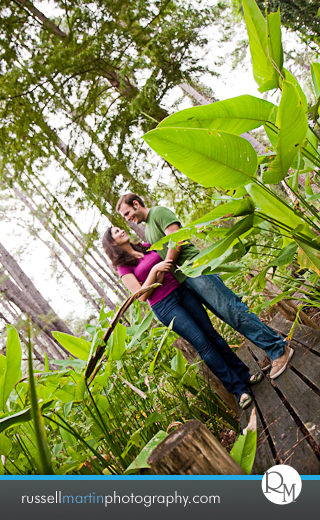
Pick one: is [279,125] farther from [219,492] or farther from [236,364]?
[236,364]

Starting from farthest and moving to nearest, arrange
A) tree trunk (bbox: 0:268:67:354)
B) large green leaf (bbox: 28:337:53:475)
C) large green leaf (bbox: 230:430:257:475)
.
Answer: tree trunk (bbox: 0:268:67:354)
large green leaf (bbox: 230:430:257:475)
large green leaf (bbox: 28:337:53:475)

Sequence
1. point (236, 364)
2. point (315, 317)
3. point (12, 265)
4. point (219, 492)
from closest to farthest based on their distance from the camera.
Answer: point (219, 492), point (236, 364), point (315, 317), point (12, 265)

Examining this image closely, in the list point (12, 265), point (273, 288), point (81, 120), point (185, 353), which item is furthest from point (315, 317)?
point (12, 265)

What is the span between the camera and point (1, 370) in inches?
28.6

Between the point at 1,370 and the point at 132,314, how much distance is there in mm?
673

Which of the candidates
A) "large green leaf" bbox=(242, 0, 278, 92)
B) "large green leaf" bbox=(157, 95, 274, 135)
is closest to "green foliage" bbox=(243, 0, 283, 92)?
"large green leaf" bbox=(242, 0, 278, 92)

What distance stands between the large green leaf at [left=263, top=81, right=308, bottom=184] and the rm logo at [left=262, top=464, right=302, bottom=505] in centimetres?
60

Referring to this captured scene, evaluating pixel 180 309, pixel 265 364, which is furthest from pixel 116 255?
pixel 265 364

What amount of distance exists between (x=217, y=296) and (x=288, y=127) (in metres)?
1.26

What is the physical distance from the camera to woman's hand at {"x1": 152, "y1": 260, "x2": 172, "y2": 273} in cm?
183

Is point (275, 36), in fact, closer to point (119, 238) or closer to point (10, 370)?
point (10, 370)

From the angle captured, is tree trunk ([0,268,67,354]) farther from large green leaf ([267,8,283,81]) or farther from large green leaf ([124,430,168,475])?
large green leaf ([267,8,283,81])

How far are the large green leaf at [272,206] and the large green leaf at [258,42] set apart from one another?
0.35m

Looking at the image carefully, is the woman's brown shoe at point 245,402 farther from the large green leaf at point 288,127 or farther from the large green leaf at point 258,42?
the large green leaf at point 258,42
